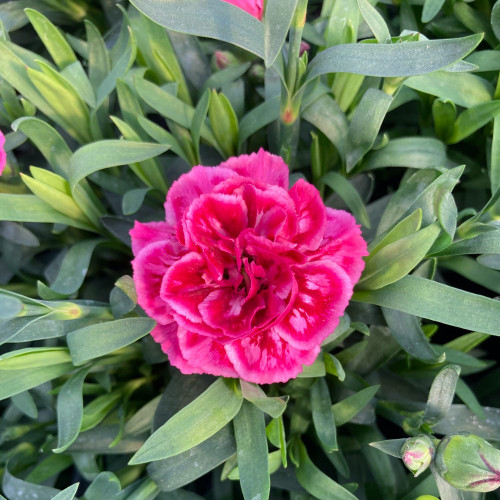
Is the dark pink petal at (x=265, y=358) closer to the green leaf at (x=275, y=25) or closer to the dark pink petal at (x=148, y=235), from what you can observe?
the dark pink petal at (x=148, y=235)

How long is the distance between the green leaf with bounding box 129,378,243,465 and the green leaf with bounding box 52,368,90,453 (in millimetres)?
76

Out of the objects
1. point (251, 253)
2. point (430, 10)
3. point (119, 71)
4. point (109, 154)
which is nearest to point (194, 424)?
point (251, 253)

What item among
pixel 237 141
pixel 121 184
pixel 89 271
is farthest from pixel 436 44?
pixel 89 271

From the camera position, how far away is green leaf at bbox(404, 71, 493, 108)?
2.04 ft

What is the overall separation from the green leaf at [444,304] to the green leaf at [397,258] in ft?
0.06

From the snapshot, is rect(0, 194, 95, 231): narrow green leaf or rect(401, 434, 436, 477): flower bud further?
rect(0, 194, 95, 231): narrow green leaf

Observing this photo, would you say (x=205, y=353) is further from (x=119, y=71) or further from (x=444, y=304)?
(x=119, y=71)

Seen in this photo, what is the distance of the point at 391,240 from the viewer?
1.71ft

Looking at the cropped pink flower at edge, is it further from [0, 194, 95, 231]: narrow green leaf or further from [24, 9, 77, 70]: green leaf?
[24, 9, 77, 70]: green leaf

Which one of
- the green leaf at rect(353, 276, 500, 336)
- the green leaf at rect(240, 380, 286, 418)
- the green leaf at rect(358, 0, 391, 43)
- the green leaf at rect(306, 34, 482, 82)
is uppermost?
the green leaf at rect(358, 0, 391, 43)

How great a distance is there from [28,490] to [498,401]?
568mm

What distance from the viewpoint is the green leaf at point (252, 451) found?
20.2 inches

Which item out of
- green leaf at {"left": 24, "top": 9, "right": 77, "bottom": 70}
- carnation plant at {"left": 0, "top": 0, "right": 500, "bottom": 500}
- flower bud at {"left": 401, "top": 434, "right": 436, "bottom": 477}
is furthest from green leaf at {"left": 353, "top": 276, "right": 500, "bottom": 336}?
green leaf at {"left": 24, "top": 9, "right": 77, "bottom": 70}

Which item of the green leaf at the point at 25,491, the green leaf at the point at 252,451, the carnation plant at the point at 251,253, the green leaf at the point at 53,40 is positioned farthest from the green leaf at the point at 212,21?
the green leaf at the point at 25,491
